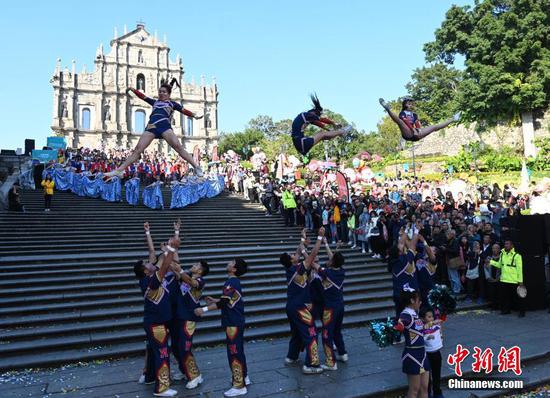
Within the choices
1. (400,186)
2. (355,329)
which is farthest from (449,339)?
(400,186)

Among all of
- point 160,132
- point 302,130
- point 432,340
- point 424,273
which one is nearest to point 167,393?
point 432,340

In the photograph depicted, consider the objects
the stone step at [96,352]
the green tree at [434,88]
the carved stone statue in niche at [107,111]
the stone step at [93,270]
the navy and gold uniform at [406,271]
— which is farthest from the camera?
the carved stone statue in niche at [107,111]

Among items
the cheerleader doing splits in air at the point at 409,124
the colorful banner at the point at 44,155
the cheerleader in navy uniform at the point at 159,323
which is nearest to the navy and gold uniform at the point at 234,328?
the cheerleader in navy uniform at the point at 159,323

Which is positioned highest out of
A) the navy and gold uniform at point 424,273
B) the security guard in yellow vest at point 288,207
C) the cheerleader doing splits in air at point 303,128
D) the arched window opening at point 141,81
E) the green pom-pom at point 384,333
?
the arched window opening at point 141,81

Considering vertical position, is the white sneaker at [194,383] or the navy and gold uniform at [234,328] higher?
the navy and gold uniform at [234,328]

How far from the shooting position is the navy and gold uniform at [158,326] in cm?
586

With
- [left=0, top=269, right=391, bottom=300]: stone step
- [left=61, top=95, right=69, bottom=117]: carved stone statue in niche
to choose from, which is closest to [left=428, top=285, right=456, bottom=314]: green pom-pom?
[left=0, top=269, right=391, bottom=300]: stone step

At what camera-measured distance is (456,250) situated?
1169 cm

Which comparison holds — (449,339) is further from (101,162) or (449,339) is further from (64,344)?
(101,162)

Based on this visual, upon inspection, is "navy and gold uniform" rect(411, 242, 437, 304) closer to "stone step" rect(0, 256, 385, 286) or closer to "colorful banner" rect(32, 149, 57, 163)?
"stone step" rect(0, 256, 385, 286)

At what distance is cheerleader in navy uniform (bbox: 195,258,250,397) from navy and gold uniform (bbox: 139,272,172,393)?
612mm

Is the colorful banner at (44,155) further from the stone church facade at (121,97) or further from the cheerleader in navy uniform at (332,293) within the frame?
the stone church facade at (121,97)

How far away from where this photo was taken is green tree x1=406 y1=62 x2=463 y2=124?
2184 inches

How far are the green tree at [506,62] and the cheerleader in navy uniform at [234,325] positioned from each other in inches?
1437
